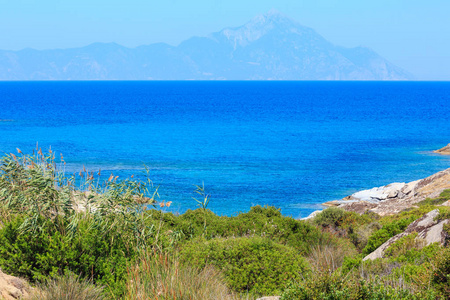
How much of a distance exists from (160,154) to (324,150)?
19117 mm

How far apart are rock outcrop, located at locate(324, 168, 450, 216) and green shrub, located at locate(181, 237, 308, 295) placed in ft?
55.8

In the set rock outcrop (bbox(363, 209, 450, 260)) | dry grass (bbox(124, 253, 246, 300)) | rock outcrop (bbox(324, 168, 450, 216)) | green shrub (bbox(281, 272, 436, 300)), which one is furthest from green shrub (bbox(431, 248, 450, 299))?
rock outcrop (bbox(324, 168, 450, 216))

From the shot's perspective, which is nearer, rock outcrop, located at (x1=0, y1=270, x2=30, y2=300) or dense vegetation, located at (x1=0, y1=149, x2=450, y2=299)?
dense vegetation, located at (x1=0, y1=149, x2=450, y2=299)

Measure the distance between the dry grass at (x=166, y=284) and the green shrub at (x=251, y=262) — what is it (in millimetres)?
1107

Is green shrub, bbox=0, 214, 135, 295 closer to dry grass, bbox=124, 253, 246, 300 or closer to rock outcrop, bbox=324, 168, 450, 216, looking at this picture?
dry grass, bbox=124, 253, 246, 300

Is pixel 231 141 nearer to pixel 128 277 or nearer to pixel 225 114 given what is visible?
pixel 225 114

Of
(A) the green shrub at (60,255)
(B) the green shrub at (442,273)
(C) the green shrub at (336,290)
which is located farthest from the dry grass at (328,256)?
(A) the green shrub at (60,255)

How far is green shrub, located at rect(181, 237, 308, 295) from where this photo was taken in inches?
333

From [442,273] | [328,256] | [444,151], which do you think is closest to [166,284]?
[442,273]

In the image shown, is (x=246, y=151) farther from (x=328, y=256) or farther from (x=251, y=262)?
(x=251, y=262)

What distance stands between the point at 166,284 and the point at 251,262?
2643 mm

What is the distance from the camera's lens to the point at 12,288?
729 cm

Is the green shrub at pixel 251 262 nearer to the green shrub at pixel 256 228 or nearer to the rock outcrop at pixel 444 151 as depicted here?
the green shrub at pixel 256 228

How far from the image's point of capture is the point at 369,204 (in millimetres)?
28500
